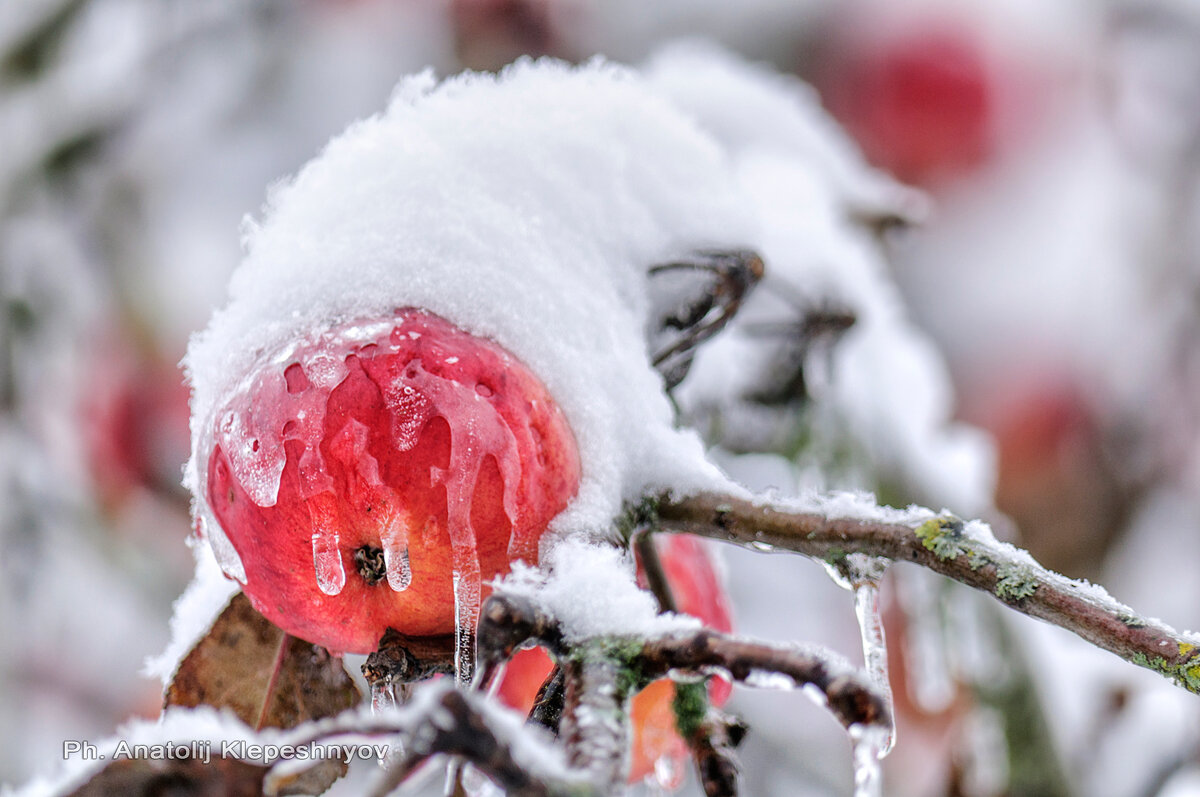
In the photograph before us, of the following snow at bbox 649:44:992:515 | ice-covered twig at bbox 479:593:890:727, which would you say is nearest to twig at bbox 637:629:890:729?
ice-covered twig at bbox 479:593:890:727

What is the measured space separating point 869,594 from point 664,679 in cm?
21

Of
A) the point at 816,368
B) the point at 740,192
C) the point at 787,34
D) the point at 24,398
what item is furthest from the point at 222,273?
the point at 740,192

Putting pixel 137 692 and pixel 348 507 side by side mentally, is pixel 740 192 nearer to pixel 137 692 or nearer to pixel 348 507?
pixel 348 507

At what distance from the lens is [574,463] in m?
0.61

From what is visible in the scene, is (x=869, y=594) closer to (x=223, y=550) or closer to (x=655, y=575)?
(x=655, y=575)

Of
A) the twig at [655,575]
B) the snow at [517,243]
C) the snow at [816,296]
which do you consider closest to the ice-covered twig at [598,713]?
the snow at [517,243]

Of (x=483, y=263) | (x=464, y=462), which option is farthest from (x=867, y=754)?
(x=483, y=263)

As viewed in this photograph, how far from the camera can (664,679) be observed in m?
0.75

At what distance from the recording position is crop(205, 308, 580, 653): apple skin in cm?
57

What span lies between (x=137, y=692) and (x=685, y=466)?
2.18 meters

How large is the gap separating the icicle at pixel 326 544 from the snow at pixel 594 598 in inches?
4.4

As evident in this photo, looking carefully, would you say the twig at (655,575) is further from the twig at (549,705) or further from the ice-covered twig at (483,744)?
the ice-covered twig at (483,744)

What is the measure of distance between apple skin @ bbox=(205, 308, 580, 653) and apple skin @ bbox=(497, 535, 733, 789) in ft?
0.55

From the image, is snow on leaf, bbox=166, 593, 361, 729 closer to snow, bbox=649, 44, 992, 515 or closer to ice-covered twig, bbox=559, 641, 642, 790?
ice-covered twig, bbox=559, 641, 642, 790
